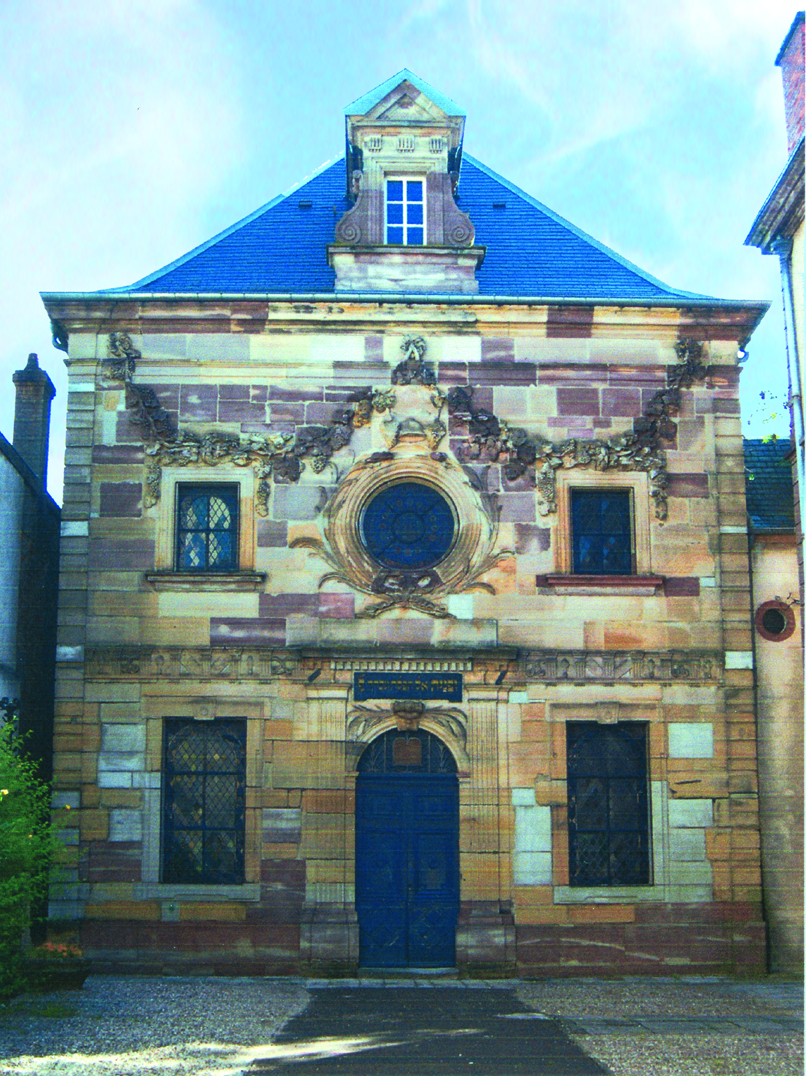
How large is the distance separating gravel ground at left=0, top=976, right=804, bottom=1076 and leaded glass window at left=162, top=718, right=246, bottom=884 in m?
1.36

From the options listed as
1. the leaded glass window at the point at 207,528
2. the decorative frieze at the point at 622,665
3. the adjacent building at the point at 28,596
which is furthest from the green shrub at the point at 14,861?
the decorative frieze at the point at 622,665

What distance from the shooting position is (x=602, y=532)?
16.8 m

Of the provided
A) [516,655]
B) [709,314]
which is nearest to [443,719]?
[516,655]

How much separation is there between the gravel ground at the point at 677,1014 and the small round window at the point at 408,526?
5373 mm

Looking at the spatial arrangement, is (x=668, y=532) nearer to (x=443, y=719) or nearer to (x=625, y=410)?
(x=625, y=410)

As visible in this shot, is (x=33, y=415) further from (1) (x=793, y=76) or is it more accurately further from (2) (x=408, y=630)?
(1) (x=793, y=76)

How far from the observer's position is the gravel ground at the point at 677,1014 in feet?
34.3

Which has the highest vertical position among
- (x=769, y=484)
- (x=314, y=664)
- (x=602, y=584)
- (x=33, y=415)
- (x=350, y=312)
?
(x=350, y=312)

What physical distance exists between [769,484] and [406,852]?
279 inches

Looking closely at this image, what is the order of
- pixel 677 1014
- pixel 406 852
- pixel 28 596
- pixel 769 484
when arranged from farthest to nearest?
pixel 769 484 → pixel 28 596 → pixel 406 852 → pixel 677 1014

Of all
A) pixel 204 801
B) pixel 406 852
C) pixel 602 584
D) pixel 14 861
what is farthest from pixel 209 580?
pixel 602 584

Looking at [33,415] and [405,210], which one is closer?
[405,210]

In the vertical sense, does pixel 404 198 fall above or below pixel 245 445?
above

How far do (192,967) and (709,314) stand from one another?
34.8 feet
